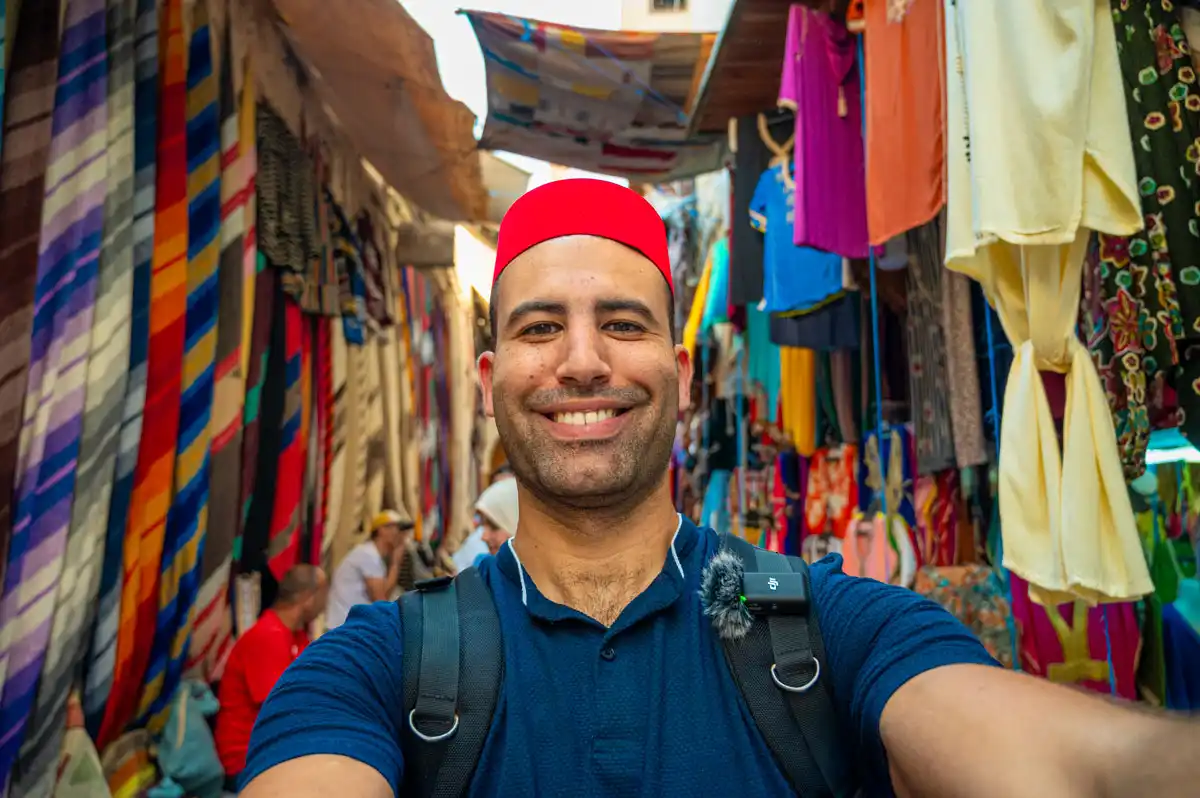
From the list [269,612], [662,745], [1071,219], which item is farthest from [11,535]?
[1071,219]

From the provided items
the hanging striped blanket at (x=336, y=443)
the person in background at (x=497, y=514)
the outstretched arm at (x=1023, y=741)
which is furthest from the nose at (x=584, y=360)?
the hanging striped blanket at (x=336, y=443)

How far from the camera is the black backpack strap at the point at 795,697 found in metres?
1.30

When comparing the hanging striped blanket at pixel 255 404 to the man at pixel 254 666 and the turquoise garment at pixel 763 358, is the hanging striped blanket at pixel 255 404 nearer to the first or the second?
the man at pixel 254 666

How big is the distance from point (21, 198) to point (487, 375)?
201 cm

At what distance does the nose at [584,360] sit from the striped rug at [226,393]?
10.3ft

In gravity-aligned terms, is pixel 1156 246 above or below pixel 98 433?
above

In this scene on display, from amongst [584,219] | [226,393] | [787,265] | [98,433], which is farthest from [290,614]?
[584,219]

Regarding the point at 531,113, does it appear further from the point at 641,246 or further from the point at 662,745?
the point at 662,745

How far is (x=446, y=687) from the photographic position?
4.43ft

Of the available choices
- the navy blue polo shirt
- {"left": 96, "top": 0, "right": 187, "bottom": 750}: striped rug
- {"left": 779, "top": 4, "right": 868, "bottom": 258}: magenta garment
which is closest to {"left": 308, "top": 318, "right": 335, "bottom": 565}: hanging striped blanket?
{"left": 96, "top": 0, "right": 187, "bottom": 750}: striped rug

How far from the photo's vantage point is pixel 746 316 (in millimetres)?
6105

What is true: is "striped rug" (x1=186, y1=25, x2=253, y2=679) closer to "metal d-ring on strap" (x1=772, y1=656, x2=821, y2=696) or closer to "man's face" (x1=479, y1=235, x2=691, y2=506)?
"man's face" (x1=479, y1=235, x2=691, y2=506)

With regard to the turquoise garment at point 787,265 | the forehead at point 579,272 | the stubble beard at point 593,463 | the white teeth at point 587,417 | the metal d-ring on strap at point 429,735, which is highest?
the turquoise garment at point 787,265

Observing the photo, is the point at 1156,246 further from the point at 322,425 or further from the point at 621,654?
the point at 322,425
